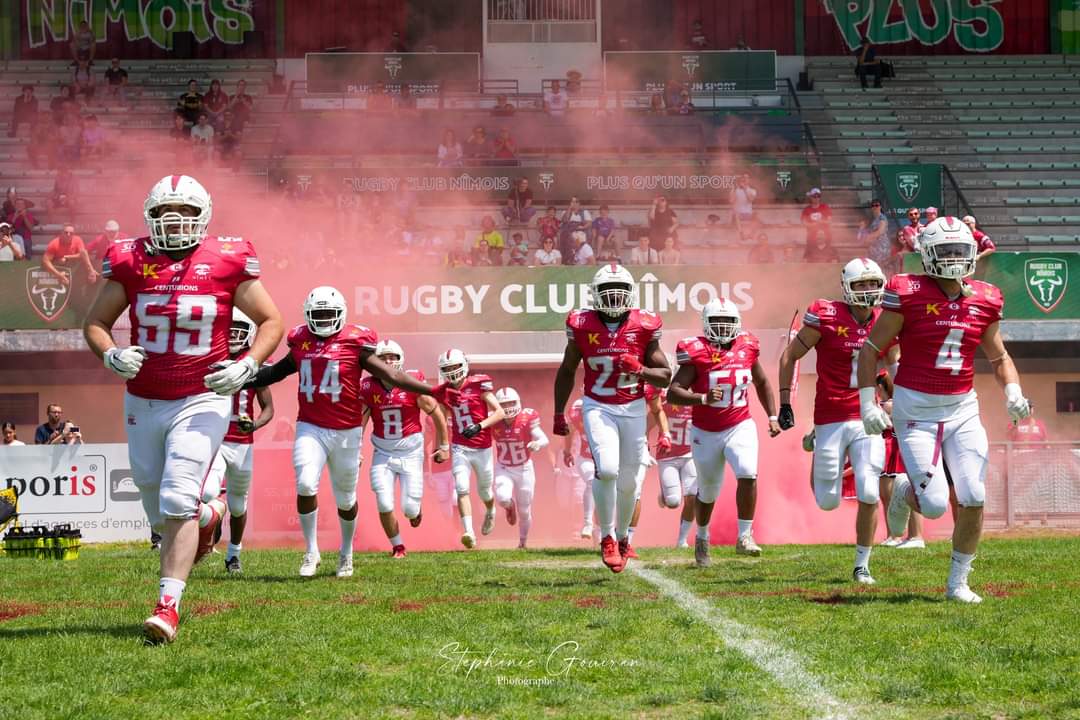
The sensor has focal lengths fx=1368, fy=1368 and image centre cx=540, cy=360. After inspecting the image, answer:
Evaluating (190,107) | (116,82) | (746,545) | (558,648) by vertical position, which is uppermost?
(116,82)

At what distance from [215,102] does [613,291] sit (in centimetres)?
1874

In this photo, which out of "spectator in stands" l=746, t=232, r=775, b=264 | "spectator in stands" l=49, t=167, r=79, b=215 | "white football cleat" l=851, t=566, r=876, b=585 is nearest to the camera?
"white football cleat" l=851, t=566, r=876, b=585

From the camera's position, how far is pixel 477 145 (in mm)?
24922

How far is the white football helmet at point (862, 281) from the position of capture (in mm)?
10227

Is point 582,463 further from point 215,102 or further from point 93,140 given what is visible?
point 93,140

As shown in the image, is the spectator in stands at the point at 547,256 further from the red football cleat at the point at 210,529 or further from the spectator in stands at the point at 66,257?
the red football cleat at the point at 210,529

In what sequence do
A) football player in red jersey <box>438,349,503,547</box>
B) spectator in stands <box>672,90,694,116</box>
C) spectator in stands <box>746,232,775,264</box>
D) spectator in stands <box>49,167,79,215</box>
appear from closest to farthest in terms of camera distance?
football player in red jersey <box>438,349,503,547</box>
spectator in stands <box>746,232,775,264</box>
spectator in stands <box>49,167,79,215</box>
spectator in stands <box>672,90,694,116</box>

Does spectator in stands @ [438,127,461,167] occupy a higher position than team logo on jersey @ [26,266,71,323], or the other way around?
spectator in stands @ [438,127,461,167]

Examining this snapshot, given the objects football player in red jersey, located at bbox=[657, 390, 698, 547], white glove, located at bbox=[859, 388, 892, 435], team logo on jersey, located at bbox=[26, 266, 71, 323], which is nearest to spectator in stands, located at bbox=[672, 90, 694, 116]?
team logo on jersey, located at bbox=[26, 266, 71, 323]

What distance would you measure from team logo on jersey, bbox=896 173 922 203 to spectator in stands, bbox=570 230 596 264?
5399 mm

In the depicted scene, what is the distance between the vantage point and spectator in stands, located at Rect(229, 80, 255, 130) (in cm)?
2616

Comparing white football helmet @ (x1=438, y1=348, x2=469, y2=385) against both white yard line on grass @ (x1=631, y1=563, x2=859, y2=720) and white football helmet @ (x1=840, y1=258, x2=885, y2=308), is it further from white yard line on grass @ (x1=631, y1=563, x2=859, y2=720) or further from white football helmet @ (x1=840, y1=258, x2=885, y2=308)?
white yard line on grass @ (x1=631, y1=563, x2=859, y2=720)

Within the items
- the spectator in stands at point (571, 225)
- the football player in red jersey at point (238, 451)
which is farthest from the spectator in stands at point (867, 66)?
the football player in red jersey at point (238, 451)

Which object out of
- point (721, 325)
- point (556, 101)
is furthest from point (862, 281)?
point (556, 101)
